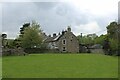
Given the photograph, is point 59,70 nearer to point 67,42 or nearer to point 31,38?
point 31,38

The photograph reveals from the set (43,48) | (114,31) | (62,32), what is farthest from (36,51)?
(114,31)

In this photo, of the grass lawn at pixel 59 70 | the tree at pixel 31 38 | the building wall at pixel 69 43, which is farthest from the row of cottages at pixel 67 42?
the grass lawn at pixel 59 70

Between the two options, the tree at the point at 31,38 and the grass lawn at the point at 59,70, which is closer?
the grass lawn at the point at 59,70

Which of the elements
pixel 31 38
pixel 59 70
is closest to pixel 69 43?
pixel 31 38

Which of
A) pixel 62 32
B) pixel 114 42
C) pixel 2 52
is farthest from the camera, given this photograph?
pixel 62 32

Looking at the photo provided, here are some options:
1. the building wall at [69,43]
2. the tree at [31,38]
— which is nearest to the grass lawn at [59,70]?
the tree at [31,38]

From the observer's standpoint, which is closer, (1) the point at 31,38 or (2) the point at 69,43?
(1) the point at 31,38

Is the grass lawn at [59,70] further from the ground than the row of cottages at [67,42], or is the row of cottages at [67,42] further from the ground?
the row of cottages at [67,42]

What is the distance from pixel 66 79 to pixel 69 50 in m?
74.5

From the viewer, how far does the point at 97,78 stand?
15.5 metres

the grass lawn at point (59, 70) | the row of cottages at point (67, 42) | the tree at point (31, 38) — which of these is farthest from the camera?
the row of cottages at point (67, 42)

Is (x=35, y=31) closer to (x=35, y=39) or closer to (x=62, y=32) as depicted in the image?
(x=35, y=39)

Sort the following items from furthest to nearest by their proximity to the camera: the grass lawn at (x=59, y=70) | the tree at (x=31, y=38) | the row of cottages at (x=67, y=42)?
the row of cottages at (x=67, y=42)
the tree at (x=31, y=38)
the grass lawn at (x=59, y=70)

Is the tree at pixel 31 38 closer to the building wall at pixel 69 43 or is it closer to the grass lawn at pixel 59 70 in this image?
the building wall at pixel 69 43
